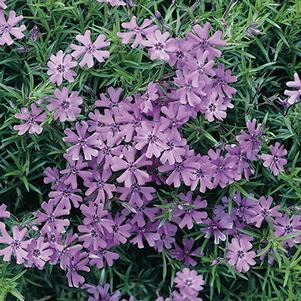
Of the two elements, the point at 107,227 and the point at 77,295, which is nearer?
the point at 107,227

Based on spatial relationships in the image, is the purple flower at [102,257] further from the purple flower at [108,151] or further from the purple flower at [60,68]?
the purple flower at [60,68]

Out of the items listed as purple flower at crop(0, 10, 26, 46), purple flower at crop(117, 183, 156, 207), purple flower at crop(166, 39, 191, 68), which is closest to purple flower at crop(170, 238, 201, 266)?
purple flower at crop(117, 183, 156, 207)

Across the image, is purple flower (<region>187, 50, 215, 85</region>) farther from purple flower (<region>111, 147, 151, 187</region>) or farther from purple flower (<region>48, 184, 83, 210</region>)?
purple flower (<region>48, 184, 83, 210</region>)

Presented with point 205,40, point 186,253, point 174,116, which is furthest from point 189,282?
point 205,40

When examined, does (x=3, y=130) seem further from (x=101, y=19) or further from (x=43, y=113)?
(x=101, y=19)

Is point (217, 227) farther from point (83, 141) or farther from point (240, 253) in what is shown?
point (83, 141)

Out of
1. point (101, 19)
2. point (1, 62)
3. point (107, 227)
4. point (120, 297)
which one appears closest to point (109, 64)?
point (101, 19)
